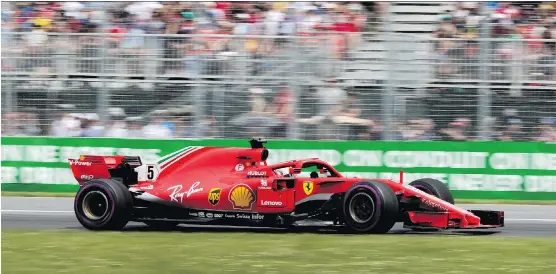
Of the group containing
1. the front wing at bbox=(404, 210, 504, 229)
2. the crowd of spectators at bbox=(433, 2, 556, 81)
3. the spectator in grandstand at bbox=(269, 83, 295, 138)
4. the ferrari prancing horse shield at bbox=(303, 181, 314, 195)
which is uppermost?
the crowd of spectators at bbox=(433, 2, 556, 81)

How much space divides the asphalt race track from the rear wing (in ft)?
2.01

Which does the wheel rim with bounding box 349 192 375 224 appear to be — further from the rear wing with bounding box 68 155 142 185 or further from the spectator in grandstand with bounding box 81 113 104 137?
the spectator in grandstand with bounding box 81 113 104 137

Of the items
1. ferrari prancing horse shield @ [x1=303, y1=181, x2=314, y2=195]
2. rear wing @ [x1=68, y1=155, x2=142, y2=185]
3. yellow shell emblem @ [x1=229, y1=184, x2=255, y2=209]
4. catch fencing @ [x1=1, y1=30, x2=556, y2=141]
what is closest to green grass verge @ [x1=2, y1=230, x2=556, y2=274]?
yellow shell emblem @ [x1=229, y1=184, x2=255, y2=209]

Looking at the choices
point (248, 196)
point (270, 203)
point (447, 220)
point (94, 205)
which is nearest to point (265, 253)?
point (270, 203)

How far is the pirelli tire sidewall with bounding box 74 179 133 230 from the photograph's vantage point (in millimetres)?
11289

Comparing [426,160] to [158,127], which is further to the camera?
[158,127]

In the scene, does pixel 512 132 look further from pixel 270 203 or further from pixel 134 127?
pixel 270 203

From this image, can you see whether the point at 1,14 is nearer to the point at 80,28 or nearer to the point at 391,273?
the point at 80,28

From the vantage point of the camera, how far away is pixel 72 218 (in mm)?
13430

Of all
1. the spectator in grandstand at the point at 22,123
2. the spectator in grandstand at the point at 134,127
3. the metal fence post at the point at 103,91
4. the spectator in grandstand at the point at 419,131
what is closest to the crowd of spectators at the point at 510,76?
the spectator in grandstand at the point at 419,131

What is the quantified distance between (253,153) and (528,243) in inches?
125

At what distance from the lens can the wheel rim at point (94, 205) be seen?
37.6 feet

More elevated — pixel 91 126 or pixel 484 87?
pixel 484 87

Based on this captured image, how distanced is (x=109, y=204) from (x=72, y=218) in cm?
226
